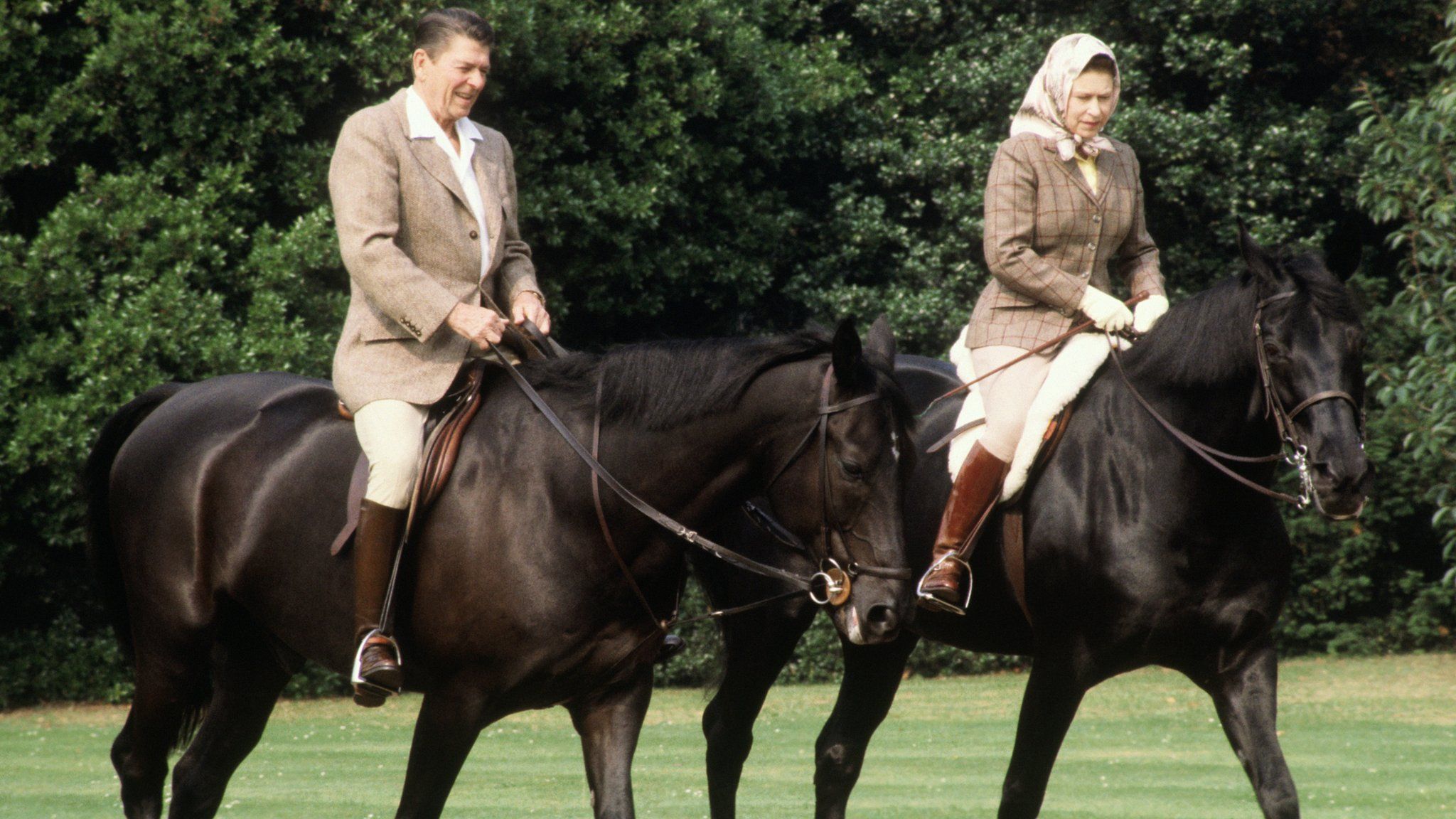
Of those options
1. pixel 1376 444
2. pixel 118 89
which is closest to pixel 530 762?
pixel 118 89

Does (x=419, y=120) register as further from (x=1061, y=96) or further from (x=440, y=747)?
(x=1061, y=96)

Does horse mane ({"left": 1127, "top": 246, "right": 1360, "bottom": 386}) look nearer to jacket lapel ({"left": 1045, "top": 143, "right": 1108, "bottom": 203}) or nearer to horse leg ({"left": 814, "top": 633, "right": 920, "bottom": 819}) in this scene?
jacket lapel ({"left": 1045, "top": 143, "right": 1108, "bottom": 203})

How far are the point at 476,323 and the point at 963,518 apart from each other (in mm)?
2081

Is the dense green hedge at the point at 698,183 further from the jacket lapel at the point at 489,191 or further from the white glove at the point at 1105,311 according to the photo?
the jacket lapel at the point at 489,191

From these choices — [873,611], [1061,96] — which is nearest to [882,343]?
[873,611]

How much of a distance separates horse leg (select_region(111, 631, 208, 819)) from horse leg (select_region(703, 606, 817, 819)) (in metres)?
2.12

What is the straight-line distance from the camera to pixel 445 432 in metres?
5.12

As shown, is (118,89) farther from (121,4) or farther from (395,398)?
(395,398)

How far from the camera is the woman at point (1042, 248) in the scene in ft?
19.9

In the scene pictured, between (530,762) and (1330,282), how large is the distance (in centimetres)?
825

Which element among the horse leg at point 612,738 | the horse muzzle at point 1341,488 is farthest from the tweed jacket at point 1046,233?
the horse leg at point 612,738

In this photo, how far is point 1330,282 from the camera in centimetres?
517

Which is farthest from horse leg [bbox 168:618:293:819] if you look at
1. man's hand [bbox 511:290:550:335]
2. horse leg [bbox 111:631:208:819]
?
man's hand [bbox 511:290:550:335]

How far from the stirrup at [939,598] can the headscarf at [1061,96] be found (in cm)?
160
